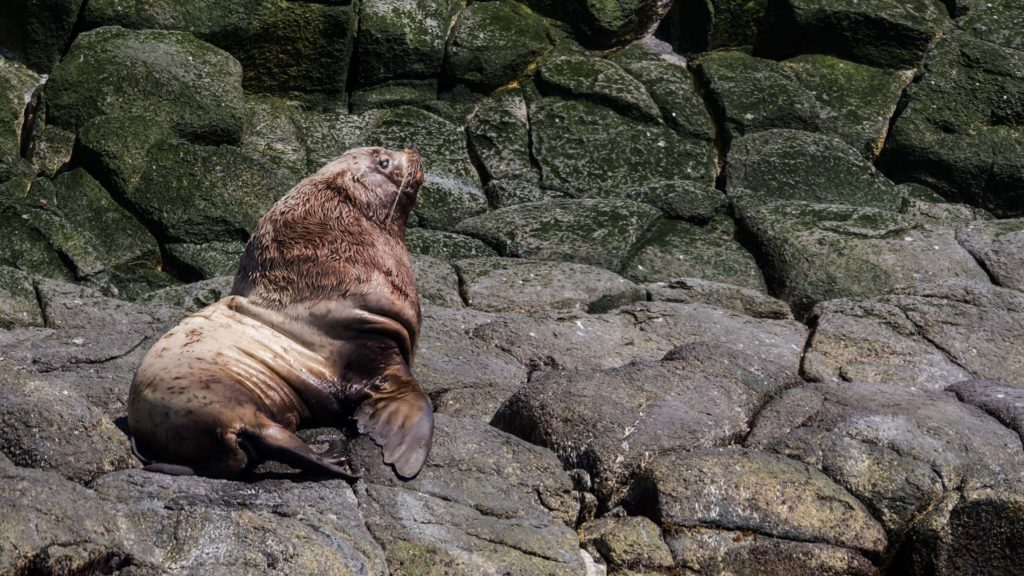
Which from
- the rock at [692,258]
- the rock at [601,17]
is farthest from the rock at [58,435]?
the rock at [601,17]

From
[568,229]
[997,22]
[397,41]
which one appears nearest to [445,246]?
[568,229]

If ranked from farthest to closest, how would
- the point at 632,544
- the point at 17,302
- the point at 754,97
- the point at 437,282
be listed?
the point at 754,97 < the point at 437,282 < the point at 17,302 < the point at 632,544

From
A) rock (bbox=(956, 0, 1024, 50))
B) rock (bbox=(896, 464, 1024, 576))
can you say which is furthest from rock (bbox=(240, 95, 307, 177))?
rock (bbox=(896, 464, 1024, 576))

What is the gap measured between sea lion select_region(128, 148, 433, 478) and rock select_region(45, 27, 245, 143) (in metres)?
3.77

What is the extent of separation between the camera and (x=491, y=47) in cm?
1069

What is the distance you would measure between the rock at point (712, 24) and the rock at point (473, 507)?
7382 mm

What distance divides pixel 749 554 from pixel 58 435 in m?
2.21

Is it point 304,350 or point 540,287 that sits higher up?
point 304,350

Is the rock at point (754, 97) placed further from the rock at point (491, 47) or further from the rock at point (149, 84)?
the rock at point (149, 84)

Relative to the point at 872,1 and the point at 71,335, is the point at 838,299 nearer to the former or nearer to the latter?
the point at 71,335

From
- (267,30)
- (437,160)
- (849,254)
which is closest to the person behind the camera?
(849,254)

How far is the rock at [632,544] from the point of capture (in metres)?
4.35

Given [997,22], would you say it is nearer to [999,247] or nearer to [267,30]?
[999,247]

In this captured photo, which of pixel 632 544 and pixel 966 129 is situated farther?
pixel 966 129
